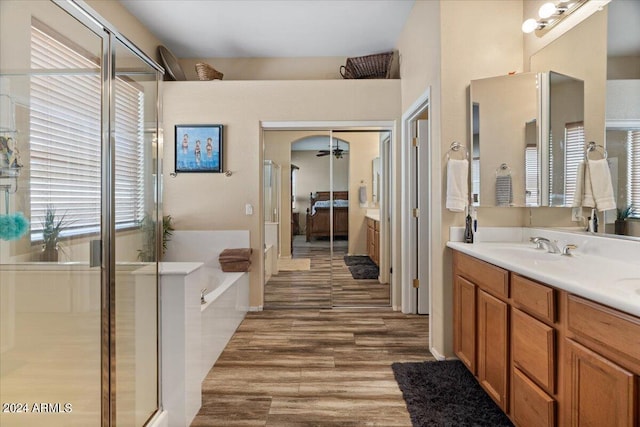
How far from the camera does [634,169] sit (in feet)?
5.96

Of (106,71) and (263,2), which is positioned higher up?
(263,2)

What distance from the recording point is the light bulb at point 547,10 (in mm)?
2338

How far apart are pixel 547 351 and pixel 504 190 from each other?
1370 mm

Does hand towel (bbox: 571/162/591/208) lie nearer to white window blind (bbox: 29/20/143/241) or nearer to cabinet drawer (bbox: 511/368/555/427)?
cabinet drawer (bbox: 511/368/555/427)

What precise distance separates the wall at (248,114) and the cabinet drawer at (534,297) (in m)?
2.62

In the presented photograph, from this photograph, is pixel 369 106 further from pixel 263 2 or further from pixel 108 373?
pixel 108 373

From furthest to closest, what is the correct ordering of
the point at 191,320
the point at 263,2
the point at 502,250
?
the point at 263,2 < the point at 502,250 < the point at 191,320

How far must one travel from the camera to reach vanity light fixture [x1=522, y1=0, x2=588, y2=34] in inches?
89.5

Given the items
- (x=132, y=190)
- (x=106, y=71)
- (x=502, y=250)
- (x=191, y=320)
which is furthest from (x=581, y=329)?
(x=106, y=71)

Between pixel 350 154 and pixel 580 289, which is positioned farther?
pixel 350 154

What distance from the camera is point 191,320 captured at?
201 cm

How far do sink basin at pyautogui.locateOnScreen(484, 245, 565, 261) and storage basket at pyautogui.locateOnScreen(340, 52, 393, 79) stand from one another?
2523 millimetres

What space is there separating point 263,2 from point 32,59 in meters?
2.22

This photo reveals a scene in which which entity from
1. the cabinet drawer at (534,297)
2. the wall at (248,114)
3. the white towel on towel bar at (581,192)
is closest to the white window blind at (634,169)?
the white towel on towel bar at (581,192)
